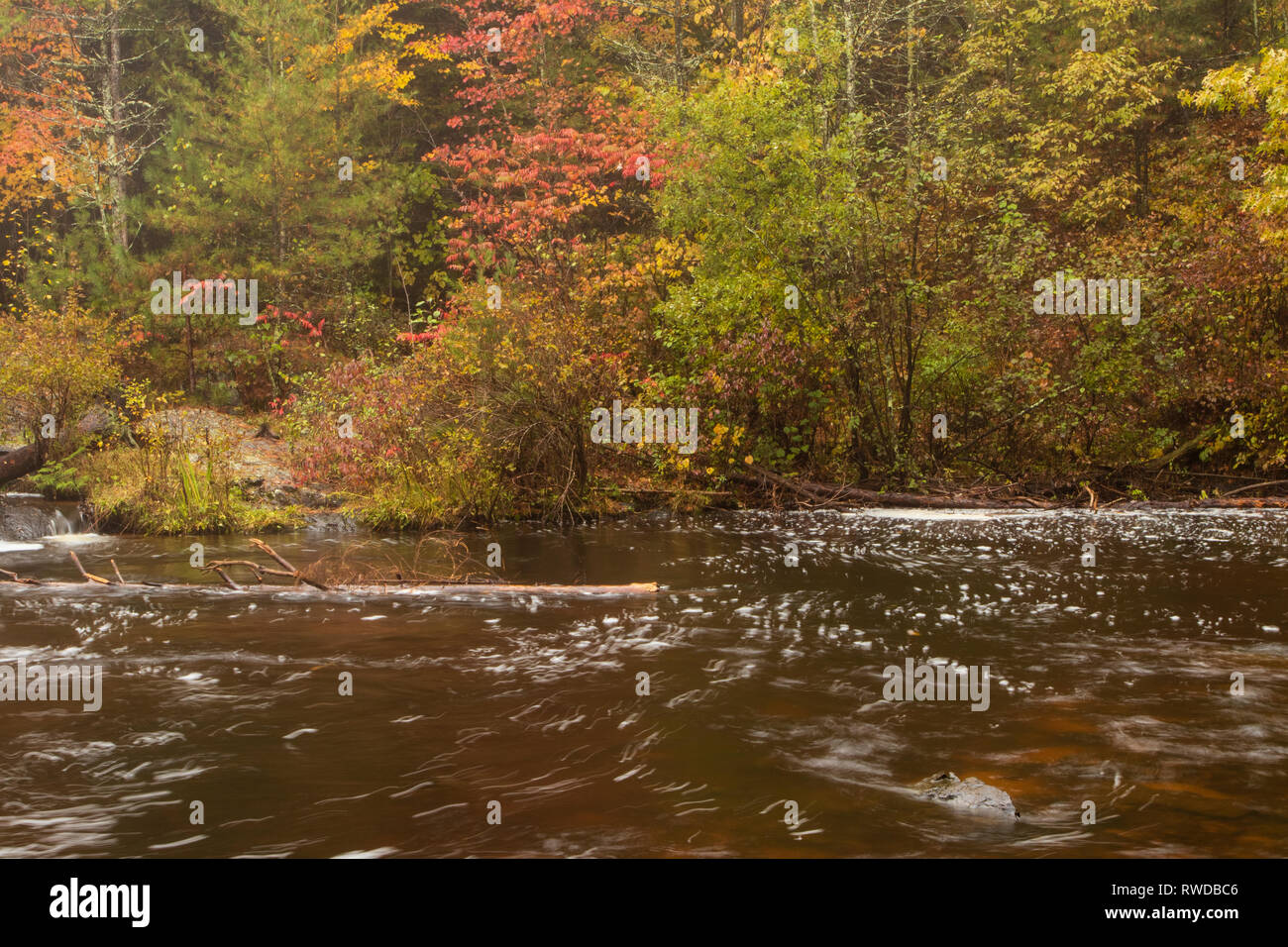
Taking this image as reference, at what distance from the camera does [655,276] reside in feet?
65.6

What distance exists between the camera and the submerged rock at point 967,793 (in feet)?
18.7

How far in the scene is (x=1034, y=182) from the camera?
958 inches

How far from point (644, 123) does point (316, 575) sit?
528 inches

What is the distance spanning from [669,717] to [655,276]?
13.7 metres

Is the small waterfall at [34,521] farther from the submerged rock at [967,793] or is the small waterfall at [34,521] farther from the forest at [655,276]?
the submerged rock at [967,793]

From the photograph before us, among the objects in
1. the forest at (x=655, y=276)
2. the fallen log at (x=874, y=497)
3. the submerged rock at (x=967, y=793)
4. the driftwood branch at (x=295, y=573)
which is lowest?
the submerged rock at (x=967, y=793)

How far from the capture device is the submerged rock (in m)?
5.71

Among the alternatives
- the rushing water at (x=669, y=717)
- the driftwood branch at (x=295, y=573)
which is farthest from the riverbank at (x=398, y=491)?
the driftwood branch at (x=295, y=573)

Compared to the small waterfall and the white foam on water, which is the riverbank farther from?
the white foam on water

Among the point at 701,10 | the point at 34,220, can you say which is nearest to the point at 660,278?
the point at 701,10

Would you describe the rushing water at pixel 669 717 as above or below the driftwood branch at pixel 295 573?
below

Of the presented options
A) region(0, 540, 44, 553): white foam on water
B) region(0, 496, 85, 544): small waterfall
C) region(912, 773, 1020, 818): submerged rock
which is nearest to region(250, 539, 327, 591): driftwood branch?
region(0, 540, 44, 553): white foam on water

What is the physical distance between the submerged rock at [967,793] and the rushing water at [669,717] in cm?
11

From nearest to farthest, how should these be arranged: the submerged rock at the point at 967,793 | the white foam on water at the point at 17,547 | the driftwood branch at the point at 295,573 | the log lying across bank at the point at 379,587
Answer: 1. the submerged rock at the point at 967,793
2. the driftwood branch at the point at 295,573
3. the log lying across bank at the point at 379,587
4. the white foam on water at the point at 17,547
